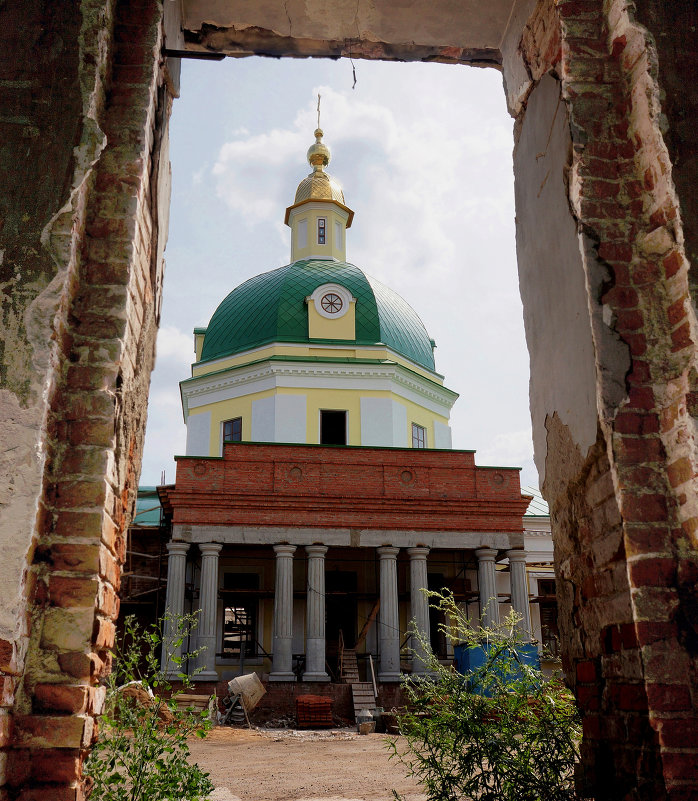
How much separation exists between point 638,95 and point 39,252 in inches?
102

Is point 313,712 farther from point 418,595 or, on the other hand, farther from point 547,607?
point 547,607

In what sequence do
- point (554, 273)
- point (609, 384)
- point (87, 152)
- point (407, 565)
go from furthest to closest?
point (407, 565) < point (554, 273) < point (87, 152) < point (609, 384)

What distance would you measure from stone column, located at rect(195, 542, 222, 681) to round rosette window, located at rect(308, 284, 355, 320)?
883 centimetres

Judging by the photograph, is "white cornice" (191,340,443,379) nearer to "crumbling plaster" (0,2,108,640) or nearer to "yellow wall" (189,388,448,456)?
"yellow wall" (189,388,448,456)

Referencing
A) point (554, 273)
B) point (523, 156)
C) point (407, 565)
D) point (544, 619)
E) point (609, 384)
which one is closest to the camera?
point (609, 384)

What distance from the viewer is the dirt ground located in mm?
6391

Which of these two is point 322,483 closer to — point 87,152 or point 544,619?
point 544,619

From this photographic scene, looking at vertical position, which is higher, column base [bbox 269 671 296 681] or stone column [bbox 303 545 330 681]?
stone column [bbox 303 545 330 681]

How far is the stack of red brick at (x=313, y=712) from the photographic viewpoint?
15.0 metres

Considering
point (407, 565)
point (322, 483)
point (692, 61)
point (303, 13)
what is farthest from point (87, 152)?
point (407, 565)

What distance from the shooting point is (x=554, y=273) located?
3713 millimetres

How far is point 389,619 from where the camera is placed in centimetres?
1788

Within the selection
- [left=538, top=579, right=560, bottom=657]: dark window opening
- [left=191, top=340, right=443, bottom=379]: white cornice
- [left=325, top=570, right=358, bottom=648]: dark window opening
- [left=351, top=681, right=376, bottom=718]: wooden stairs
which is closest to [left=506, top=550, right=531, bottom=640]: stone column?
[left=538, top=579, right=560, bottom=657]: dark window opening

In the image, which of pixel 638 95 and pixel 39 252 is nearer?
pixel 39 252
